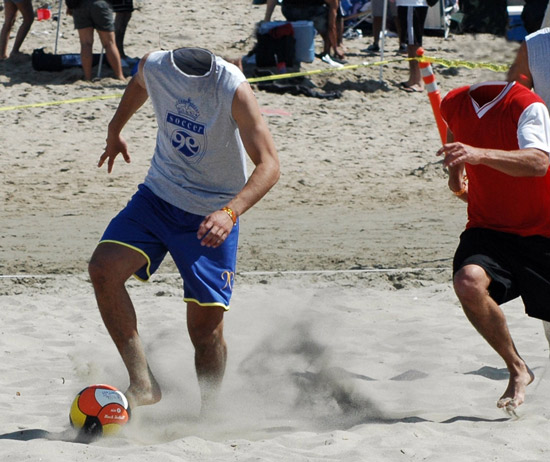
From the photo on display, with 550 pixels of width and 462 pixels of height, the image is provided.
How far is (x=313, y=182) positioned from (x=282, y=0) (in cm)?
470

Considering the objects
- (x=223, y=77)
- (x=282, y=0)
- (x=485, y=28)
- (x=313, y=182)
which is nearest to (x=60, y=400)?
(x=223, y=77)

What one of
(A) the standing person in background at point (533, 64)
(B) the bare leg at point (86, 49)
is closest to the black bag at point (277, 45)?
(B) the bare leg at point (86, 49)

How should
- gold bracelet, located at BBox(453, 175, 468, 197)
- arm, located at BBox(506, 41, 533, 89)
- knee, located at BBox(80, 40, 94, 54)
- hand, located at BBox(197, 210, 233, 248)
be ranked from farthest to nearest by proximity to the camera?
knee, located at BBox(80, 40, 94, 54), gold bracelet, located at BBox(453, 175, 468, 197), arm, located at BBox(506, 41, 533, 89), hand, located at BBox(197, 210, 233, 248)

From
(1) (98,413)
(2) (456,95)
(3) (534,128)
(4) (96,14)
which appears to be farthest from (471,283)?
(4) (96,14)

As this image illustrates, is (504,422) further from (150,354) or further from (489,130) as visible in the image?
(150,354)

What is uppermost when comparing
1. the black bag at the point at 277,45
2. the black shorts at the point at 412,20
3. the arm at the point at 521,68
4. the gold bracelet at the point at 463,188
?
the arm at the point at 521,68

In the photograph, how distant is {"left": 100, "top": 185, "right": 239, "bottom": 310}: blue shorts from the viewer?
461 centimetres

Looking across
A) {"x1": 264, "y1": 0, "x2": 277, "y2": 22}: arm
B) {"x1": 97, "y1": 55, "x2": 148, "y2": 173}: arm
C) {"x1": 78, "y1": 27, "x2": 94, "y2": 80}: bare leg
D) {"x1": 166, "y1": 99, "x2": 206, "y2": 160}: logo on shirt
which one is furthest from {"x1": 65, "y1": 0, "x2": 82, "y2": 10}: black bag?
{"x1": 166, "y1": 99, "x2": 206, "y2": 160}: logo on shirt

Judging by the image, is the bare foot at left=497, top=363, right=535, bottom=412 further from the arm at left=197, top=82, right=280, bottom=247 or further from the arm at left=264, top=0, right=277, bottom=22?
the arm at left=264, top=0, right=277, bottom=22

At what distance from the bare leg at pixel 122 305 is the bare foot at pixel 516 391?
1695 millimetres

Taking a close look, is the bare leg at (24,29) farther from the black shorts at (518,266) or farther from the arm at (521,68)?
the black shorts at (518,266)

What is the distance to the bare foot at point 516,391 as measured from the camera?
4719mm

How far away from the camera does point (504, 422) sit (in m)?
4.74

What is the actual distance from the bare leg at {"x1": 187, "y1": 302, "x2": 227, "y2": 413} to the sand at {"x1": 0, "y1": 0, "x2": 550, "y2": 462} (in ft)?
0.51
